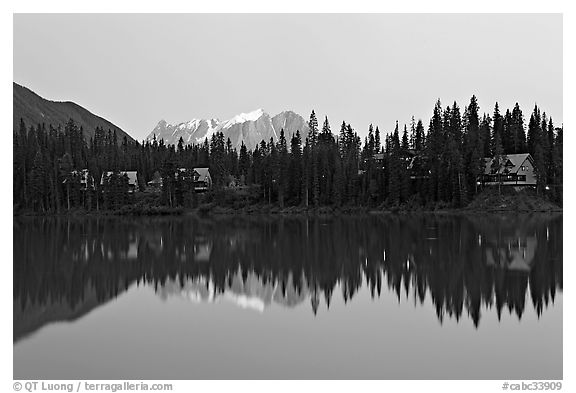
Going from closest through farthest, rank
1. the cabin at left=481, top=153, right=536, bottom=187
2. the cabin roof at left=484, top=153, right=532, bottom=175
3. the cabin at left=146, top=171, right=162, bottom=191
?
1. the cabin at left=481, top=153, right=536, bottom=187
2. the cabin roof at left=484, top=153, right=532, bottom=175
3. the cabin at left=146, top=171, right=162, bottom=191

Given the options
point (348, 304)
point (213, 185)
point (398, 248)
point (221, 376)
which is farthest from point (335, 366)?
point (213, 185)

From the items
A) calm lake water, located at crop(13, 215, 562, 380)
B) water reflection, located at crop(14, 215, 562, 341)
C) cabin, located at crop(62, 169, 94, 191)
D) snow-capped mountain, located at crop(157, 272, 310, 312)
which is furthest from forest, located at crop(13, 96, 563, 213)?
snow-capped mountain, located at crop(157, 272, 310, 312)

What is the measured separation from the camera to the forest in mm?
90375

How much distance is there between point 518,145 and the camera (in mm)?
106188

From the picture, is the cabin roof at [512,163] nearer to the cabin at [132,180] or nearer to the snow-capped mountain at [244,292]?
the cabin at [132,180]

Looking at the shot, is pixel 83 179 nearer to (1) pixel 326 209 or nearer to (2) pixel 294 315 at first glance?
(1) pixel 326 209

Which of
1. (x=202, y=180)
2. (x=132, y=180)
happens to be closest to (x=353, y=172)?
(x=202, y=180)

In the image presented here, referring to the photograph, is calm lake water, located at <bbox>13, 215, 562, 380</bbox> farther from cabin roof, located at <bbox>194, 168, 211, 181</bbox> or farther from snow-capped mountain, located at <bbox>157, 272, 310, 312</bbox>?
cabin roof, located at <bbox>194, 168, 211, 181</bbox>

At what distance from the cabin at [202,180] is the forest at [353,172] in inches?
87.3

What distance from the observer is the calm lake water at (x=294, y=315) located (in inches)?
494

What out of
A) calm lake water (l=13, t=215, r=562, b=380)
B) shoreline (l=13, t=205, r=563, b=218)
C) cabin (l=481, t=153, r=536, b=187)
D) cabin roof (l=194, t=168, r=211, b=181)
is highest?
cabin roof (l=194, t=168, r=211, b=181)

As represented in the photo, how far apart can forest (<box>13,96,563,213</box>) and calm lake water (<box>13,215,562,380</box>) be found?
202ft

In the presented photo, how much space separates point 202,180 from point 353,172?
129 feet
